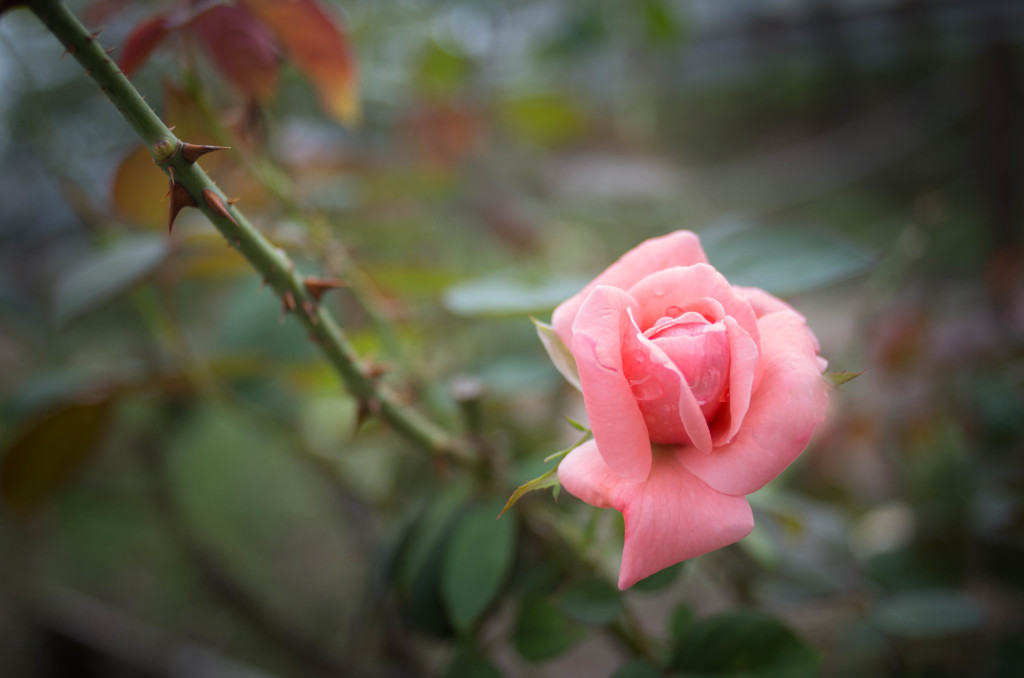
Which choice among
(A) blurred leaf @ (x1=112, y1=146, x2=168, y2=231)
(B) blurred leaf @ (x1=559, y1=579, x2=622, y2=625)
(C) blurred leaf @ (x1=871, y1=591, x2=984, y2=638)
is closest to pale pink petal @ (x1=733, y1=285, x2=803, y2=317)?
(B) blurred leaf @ (x1=559, y1=579, x2=622, y2=625)

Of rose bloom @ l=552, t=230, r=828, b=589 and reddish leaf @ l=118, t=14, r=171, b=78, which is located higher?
reddish leaf @ l=118, t=14, r=171, b=78

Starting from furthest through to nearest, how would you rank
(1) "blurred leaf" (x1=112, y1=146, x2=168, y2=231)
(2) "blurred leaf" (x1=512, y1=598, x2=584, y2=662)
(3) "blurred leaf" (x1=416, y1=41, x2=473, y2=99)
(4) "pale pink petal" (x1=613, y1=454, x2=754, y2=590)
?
(3) "blurred leaf" (x1=416, y1=41, x2=473, y2=99)
(1) "blurred leaf" (x1=112, y1=146, x2=168, y2=231)
(2) "blurred leaf" (x1=512, y1=598, x2=584, y2=662)
(4) "pale pink petal" (x1=613, y1=454, x2=754, y2=590)

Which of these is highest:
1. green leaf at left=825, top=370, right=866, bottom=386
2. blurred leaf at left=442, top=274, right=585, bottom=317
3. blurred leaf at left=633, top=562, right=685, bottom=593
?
green leaf at left=825, top=370, right=866, bottom=386

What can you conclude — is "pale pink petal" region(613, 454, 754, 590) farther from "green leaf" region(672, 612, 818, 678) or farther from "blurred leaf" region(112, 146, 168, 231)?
"blurred leaf" region(112, 146, 168, 231)

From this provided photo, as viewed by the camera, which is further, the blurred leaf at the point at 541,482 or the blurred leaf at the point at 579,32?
the blurred leaf at the point at 579,32

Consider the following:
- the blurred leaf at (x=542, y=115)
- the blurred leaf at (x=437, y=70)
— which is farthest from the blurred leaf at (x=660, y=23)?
the blurred leaf at (x=437, y=70)

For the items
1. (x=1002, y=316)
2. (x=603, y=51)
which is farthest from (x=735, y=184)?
(x=1002, y=316)

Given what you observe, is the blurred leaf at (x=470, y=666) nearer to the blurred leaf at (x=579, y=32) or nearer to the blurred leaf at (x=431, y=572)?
the blurred leaf at (x=431, y=572)
